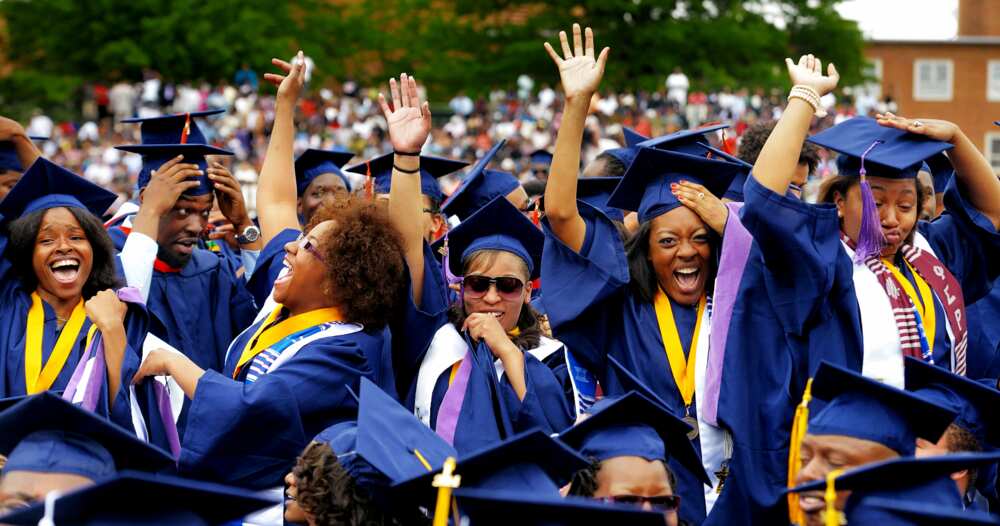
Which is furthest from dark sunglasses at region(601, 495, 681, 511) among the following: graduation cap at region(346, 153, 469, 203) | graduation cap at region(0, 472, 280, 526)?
graduation cap at region(346, 153, 469, 203)

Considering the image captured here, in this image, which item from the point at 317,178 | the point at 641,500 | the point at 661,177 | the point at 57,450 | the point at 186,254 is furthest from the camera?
the point at 317,178

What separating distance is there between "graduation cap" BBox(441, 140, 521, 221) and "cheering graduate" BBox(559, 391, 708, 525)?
7.27ft

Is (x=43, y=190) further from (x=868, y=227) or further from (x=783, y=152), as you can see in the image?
(x=868, y=227)

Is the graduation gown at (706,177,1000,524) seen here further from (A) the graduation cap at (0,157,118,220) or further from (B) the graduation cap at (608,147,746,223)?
(A) the graduation cap at (0,157,118,220)

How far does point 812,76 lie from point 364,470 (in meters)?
2.05

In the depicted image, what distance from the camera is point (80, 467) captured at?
3.66 m

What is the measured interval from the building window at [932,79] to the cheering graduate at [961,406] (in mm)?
53739

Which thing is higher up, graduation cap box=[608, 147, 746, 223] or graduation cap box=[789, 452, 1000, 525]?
graduation cap box=[608, 147, 746, 223]

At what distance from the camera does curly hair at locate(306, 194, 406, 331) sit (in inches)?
188

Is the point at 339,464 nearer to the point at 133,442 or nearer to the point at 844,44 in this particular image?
the point at 133,442

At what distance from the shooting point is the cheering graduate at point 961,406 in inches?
161

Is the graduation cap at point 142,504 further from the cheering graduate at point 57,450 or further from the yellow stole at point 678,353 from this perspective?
the yellow stole at point 678,353

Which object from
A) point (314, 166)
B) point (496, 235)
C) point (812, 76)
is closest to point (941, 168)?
point (812, 76)

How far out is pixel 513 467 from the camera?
3.70 m
